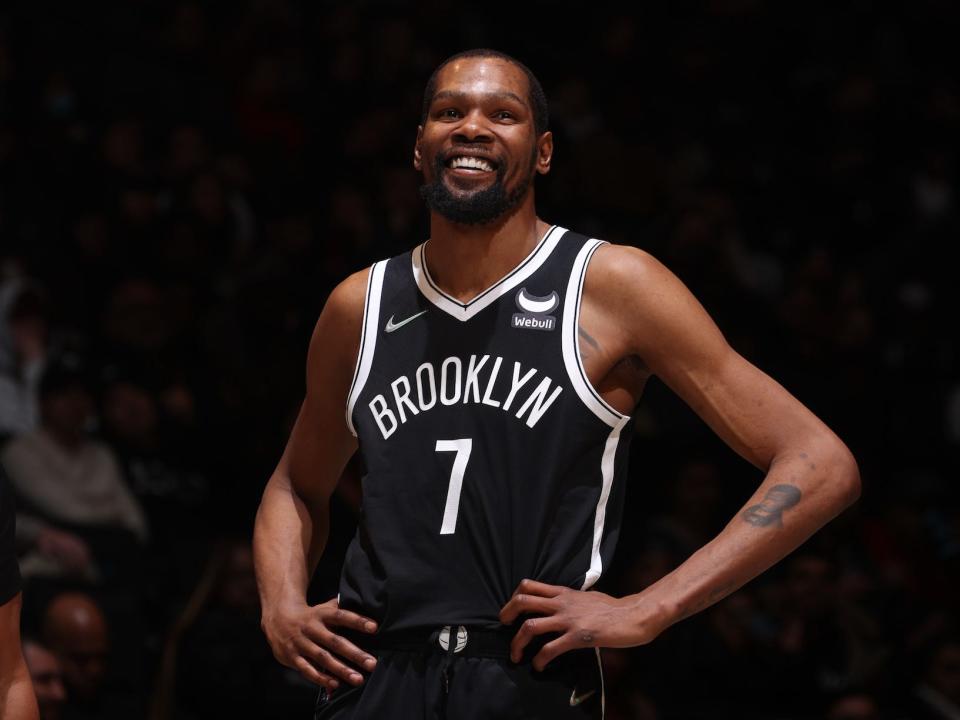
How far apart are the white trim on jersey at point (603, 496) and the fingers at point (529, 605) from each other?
156 millimetres

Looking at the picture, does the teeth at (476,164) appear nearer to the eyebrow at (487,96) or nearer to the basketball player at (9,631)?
the eyebrow at (487,96)

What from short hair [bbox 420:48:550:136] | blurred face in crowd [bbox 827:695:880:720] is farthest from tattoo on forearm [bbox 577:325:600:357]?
blurred face in crowd [bbox 827:695:880:720]

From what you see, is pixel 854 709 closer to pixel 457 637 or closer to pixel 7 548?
pixel 457 637

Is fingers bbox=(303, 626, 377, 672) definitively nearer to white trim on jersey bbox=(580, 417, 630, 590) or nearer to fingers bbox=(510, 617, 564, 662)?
fingers bbox=(510, 617, 564, 662)

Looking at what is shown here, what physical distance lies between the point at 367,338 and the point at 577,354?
1.74ft

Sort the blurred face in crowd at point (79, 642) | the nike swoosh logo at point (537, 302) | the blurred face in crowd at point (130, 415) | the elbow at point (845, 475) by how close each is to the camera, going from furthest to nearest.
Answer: the blurred face in crowd at point (130, 415) → the blurred face in crowd at point (79, 642) → the nike swoosh logo at point (537, 302) → the elbow at point (845, 475)

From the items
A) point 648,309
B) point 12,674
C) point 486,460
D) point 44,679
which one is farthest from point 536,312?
point 44,679

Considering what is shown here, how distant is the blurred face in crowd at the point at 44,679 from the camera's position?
5.97m

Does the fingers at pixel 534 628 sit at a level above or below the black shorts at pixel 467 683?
above

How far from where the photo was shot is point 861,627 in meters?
8.28

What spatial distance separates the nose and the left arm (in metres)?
0.38

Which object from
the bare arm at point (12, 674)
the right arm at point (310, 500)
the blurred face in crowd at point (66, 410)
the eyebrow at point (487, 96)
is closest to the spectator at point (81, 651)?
the blurred face in crowd at point (66, 410)

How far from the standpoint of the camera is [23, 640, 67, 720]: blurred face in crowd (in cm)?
597

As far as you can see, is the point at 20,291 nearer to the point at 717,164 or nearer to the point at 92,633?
the point at 92,633
